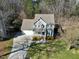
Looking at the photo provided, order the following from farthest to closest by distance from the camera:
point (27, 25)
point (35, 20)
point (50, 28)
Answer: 1. point (27, 25)
2. point (35, 20)
3. point (50, 28)

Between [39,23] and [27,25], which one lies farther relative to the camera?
[27,25]

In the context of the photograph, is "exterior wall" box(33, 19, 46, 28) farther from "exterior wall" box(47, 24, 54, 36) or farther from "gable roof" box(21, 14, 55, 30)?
"exterior wall" box(47, 24, 54, 36)

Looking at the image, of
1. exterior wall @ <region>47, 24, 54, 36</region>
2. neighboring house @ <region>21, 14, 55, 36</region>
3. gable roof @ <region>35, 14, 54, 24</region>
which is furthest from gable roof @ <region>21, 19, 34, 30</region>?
exterior wall @ <region>47, 24, 54, 36</region>

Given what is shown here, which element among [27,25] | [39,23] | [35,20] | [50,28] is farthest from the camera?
[27,25]

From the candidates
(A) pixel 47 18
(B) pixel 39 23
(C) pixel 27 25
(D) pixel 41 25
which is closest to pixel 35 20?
(B) pixel 39 23

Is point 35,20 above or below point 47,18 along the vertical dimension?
below

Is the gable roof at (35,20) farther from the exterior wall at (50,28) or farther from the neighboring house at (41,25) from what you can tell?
the exterior wall at (50,28)

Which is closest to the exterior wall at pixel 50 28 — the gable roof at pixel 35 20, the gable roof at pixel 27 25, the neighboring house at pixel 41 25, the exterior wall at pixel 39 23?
the neighboring house at pixel 41 25

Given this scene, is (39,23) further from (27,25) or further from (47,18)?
(27,25)

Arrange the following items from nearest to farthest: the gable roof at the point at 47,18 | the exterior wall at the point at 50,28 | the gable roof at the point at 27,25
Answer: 1. the exterior wall at the point at 50,28
2. the gable roof at the point at 47,18
3. the gable roof at the point at 27,25
